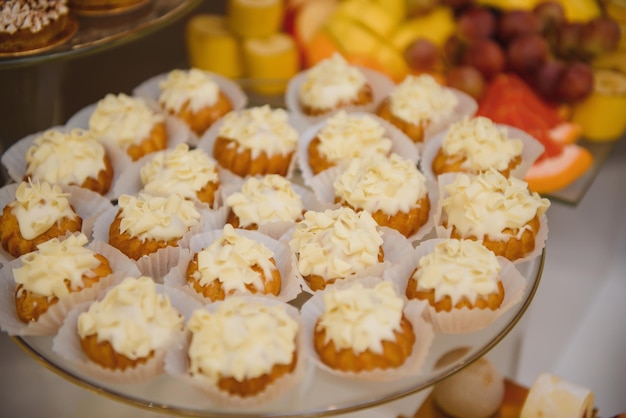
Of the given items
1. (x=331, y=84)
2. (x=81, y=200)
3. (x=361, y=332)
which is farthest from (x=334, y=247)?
(x=331, y=84)

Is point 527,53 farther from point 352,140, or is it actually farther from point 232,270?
point 232,270

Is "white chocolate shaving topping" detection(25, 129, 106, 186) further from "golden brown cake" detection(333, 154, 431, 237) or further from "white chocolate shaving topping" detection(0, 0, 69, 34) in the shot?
"golden brown cake" detection(333, 154, 431, 237)

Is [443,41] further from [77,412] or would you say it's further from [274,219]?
[77,412]

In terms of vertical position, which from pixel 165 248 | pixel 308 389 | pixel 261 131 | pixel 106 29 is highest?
pixel 106 29

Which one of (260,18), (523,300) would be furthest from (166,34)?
(523,300)

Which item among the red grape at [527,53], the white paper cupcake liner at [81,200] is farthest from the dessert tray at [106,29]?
the red grape at [527,53]

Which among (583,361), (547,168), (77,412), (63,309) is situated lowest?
(583,361)
